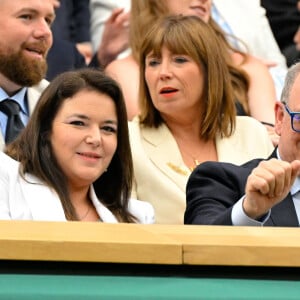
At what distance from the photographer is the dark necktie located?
457cm

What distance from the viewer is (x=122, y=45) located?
592 cm

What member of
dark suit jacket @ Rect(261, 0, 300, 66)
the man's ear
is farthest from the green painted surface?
dark suit jacket @ Rect(261, 0, 300, 66)

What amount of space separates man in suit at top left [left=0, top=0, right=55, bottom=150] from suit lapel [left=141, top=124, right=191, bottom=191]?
526 mm

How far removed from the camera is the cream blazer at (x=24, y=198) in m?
3.75

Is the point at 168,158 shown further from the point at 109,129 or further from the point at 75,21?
the point at 75,21

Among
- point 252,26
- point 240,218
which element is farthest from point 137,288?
point 252,26

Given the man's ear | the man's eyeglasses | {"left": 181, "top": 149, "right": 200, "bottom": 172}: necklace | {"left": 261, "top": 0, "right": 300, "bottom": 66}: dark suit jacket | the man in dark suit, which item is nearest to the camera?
the man in dark suit

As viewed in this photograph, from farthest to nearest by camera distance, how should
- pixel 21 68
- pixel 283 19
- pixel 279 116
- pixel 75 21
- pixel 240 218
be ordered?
pixel 283 19
pixel 75 21
pixel 21 68
pixel 279 116
pixel 240 218

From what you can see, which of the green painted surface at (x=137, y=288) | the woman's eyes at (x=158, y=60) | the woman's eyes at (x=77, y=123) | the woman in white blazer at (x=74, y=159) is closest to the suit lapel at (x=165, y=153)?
the woman's eyes at (x=158, y=60)

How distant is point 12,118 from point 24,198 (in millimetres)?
894

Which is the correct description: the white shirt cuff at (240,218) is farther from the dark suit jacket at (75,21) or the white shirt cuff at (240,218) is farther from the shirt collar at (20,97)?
the dark suit jacket at (75,21)

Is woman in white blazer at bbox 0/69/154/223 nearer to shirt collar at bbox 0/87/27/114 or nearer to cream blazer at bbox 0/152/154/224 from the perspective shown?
cream blazer at bbox 0/152/154/224

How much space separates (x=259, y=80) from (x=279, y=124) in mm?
1844

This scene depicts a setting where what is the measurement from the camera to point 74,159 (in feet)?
13.0
